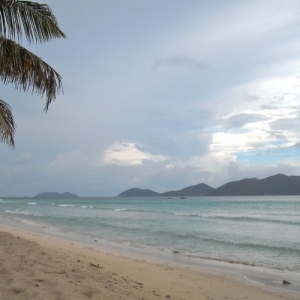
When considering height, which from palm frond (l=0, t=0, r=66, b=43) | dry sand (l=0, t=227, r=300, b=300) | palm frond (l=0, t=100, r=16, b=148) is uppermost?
palm frond (l=0, t=0, r=66, b=43)

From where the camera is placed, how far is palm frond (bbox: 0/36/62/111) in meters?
5.68

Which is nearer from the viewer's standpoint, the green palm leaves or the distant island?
the green palm leaves

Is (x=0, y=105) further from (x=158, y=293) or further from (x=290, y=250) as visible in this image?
(x=290, y=250)

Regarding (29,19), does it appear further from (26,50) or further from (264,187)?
(264,187)

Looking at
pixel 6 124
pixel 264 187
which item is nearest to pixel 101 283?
pixel 6 124

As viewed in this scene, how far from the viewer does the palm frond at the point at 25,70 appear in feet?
18.6

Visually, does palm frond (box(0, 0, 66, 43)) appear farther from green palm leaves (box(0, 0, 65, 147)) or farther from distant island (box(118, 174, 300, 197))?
distant island (box(118, 174, 300, 197))

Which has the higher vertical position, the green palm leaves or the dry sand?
the green palm leaves

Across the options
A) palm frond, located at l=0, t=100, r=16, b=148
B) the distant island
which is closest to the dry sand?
palm frond, located at l=0, t=100, r=16, b=148

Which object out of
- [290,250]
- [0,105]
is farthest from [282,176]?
[0,105]

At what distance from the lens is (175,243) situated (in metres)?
16.3

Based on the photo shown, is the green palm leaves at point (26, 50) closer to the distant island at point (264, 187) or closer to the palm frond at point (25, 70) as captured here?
the palm frond at point (25, 70)

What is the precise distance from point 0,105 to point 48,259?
135 inches

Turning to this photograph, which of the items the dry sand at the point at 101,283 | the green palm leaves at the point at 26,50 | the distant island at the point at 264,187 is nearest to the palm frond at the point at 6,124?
the green palm leaves at the point at 26,50
